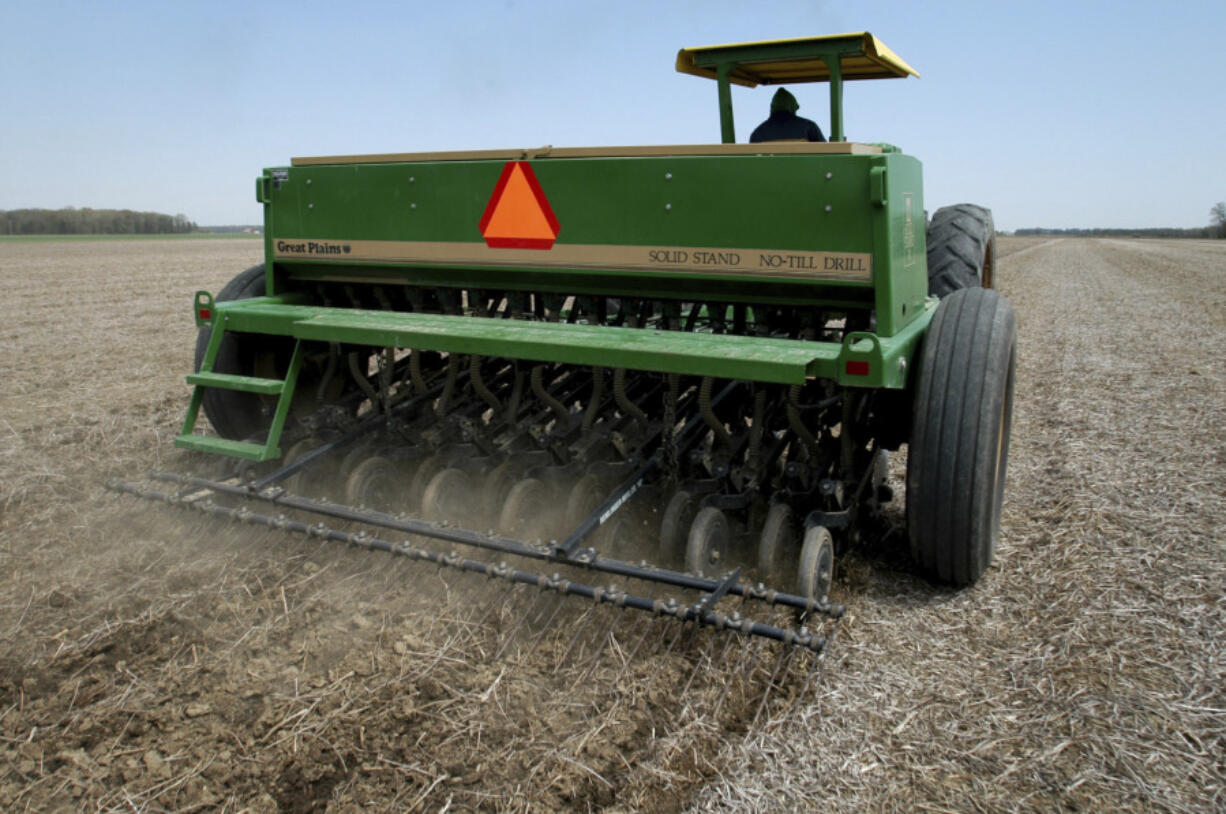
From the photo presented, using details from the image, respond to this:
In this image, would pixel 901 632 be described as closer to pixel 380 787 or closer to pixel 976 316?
pixel 976 316

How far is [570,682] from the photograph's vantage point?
107 inches

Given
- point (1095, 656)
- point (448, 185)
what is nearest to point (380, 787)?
point (1095, 656)

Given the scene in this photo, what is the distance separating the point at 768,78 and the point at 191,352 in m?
6.38

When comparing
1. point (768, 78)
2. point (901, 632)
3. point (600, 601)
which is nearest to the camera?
point (600, 601)

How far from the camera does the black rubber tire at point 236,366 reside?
440 cm

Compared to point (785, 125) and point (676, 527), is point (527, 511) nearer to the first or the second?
point (676, 527)

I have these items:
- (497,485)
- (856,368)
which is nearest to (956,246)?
(856,368)

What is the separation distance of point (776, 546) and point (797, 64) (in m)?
2.57

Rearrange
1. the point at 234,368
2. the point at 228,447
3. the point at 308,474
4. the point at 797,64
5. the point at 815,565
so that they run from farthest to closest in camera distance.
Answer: the point at 797,64
the point at 234,368
the point at 308,474
the point at 228,447
the point at 815,565

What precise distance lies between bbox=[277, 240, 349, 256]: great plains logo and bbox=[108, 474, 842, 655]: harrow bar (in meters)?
1.20

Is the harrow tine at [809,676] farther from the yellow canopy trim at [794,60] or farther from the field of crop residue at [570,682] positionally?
the yellow canopy trim at [794,60]

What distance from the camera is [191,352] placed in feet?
29.2

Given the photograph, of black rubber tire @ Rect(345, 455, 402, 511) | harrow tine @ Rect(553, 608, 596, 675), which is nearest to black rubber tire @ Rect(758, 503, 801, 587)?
harrow tine @ Rect(553, 608, 596, 675)

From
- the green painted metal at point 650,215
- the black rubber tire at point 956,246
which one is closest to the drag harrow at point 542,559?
the green painted metal at point 650,215
